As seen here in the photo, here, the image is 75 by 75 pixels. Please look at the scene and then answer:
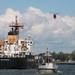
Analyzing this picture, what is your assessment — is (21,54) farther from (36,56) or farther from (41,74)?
(41,74)

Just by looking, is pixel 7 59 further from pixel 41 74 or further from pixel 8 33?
pixel 41 74

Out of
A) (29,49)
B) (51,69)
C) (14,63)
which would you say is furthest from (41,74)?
(29,49)

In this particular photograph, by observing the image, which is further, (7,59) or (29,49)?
(29,49)

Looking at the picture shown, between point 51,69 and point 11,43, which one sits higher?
point 11,43

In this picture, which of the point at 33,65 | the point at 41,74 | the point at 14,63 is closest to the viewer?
the point at 41,74

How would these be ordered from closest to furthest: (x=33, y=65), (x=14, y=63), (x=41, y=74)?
(x=41, y=74)
(x=14, y=63)
(x=33, y=65)

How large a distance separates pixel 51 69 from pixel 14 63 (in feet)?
112

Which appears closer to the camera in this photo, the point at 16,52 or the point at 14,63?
the point at 14,63

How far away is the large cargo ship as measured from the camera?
155500 millimetres

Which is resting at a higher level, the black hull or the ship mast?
the ship mast

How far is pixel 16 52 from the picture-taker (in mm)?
164375

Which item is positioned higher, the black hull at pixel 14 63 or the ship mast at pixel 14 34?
the ship mast at pixel 14 34

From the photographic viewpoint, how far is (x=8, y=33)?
170 m

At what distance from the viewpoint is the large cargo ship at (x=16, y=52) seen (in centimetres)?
15550
